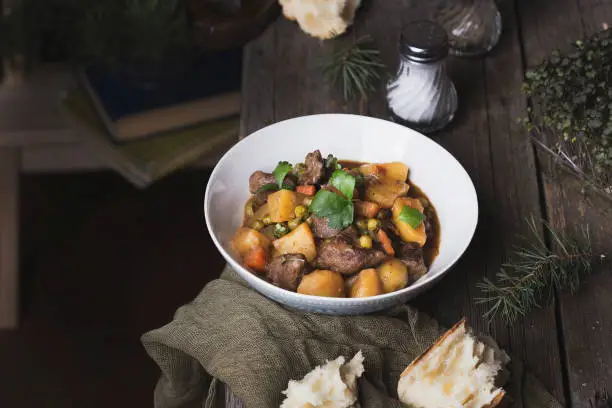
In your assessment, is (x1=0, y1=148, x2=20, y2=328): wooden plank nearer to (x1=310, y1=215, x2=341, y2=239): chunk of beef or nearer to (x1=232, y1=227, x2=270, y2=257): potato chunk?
(x1=232, y1=227, x2=270, y2=257): potato chunk

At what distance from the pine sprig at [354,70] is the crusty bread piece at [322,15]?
7 centimetres

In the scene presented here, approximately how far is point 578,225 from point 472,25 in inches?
24.4

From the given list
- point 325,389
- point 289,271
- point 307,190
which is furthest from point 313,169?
point 325,389

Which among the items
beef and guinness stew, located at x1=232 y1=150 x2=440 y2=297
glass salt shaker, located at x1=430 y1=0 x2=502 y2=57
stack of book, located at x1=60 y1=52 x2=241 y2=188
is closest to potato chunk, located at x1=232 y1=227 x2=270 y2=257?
beef and guinness stew, located at x1=232 y1=150 x2=440 y2=297

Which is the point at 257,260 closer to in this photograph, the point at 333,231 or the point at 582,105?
the point at 333,231

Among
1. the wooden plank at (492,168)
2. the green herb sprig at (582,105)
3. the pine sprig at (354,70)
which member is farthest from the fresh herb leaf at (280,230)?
the green herb sprig at (582,105)

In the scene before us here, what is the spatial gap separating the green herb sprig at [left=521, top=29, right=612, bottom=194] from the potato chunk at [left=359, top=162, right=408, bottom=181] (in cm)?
32

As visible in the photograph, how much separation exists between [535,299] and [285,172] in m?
0.59

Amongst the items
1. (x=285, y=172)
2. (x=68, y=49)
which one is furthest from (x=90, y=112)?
(x=285, y=172)

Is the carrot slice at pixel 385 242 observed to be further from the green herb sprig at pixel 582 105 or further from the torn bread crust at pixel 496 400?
the green herb sprig at pixel 582 105

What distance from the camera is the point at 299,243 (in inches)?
61.8

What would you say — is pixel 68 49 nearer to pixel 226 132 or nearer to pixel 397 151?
pixel 226 132

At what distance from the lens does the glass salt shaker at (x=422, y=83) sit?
1.73 meters

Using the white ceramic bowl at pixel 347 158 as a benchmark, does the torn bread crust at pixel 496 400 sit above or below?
below
